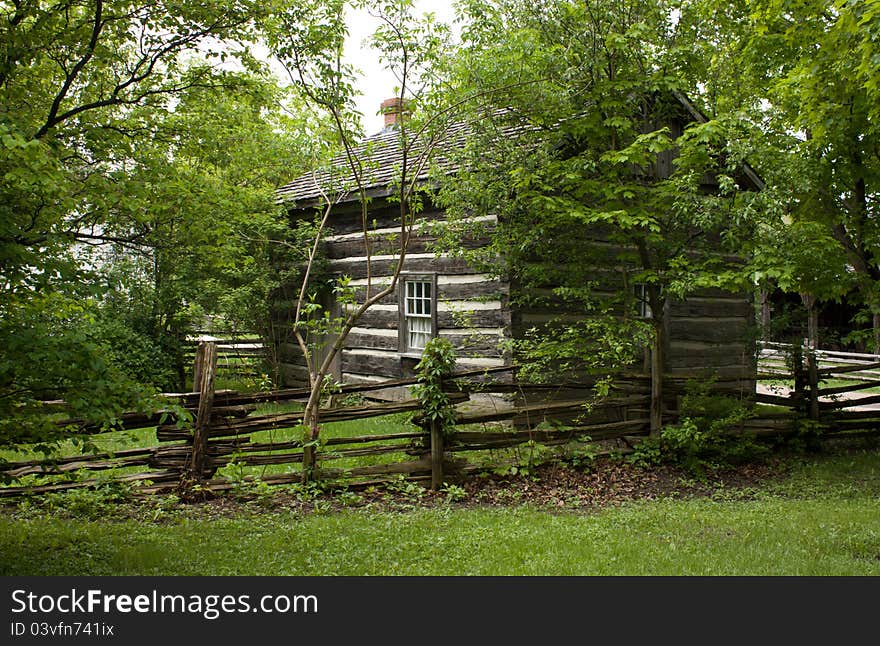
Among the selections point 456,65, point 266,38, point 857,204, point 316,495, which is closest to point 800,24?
point 857,204

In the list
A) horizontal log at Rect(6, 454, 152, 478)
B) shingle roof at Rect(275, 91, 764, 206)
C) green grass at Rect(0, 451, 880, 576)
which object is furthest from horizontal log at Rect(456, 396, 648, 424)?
horizontal log at Rect(6, 454, 152, 478)

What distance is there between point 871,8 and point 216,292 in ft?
40.4

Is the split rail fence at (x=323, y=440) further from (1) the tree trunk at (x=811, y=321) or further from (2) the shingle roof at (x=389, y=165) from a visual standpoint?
(1) the tree trunk at (x=811, y=321)

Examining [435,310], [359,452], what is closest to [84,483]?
[359,452]

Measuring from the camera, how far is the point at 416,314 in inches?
513

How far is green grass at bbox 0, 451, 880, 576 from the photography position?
215 inches

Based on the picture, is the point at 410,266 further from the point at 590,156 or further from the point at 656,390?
the point at 656,390

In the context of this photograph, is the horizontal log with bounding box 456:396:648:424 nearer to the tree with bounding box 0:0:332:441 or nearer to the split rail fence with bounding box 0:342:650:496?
the split rail fence with bounding box 0:342:650:496

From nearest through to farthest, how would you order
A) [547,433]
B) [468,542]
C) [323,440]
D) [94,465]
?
[468,542]
[94,465]
[323,440]
[547,433]

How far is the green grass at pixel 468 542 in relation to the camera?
5.46 m

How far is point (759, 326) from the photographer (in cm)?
1227

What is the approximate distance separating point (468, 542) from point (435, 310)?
6623 millimetres

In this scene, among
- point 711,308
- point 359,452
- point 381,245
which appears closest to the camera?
point 359,452

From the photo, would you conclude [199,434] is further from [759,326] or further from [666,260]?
[759,326]
